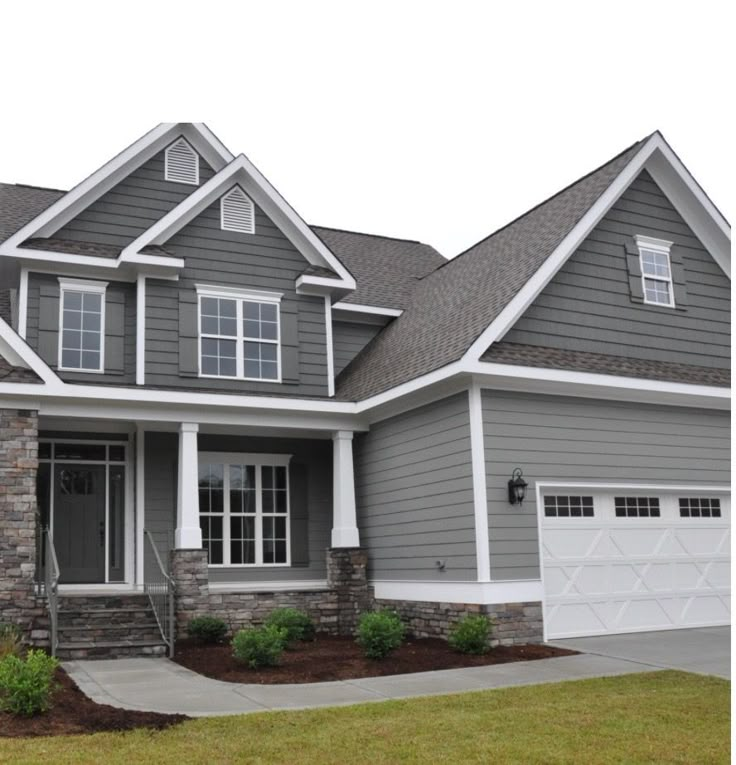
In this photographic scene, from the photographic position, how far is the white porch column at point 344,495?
614 inches

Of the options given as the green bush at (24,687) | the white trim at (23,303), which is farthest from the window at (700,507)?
the white trim at (23,303)

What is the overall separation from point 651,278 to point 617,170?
6.46 feet

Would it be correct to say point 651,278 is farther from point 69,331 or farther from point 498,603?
point 69,331

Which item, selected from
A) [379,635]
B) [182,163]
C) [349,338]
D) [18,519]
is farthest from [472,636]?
[182,163]

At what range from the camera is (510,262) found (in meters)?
15.4

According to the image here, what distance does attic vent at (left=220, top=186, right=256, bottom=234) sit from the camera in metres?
16.5

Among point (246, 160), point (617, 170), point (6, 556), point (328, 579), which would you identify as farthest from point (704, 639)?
point (246, 160)

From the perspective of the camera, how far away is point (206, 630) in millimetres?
13469

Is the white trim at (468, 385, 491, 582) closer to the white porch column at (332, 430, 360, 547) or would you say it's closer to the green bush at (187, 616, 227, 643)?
the white porch column at (332, 430, 360, 547)

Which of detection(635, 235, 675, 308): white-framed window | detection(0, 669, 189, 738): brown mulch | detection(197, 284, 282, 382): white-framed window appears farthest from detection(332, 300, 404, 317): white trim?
detection(0, 669, 189, 738): brown mulch

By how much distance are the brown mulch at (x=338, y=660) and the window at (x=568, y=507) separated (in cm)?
206

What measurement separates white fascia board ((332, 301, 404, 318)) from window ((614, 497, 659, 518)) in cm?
645

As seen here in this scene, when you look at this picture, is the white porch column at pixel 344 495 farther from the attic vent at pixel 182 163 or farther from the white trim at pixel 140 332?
the attic vent at pixel 182 163

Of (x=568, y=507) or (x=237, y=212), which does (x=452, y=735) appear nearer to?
(x=568, y=507)
